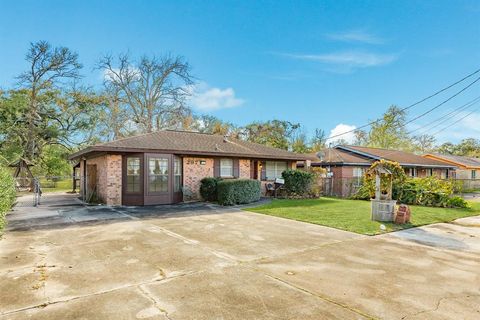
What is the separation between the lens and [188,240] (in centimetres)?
642

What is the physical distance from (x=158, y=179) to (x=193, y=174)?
1.90 meters

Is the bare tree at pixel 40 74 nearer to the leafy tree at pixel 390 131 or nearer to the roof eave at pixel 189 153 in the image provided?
the roof eave at pixel 189 153

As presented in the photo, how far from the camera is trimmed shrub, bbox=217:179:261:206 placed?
1260cm

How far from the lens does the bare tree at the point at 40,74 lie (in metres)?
24.4

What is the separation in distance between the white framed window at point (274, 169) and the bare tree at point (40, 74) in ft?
69.7

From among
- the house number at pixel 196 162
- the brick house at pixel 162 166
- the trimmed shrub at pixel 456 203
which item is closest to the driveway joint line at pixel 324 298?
the brick house at pixel 162 166

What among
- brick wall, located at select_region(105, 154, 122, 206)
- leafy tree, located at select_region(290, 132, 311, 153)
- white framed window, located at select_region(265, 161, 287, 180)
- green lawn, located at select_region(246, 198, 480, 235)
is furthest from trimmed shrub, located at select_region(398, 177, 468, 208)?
leafy tree, located at select_region(290, 132, 311, 153)

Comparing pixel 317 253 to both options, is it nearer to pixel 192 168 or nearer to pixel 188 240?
pixel 188 240

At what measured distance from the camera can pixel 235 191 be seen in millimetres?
12797

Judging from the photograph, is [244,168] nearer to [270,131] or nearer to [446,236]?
[446,236]

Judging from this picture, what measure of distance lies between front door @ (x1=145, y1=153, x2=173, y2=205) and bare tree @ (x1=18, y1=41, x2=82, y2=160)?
18975mm

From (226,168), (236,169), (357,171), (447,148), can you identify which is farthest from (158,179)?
(447,148)

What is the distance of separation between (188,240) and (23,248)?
321 cm

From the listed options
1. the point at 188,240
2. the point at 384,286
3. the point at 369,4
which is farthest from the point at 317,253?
the point at 369,4
